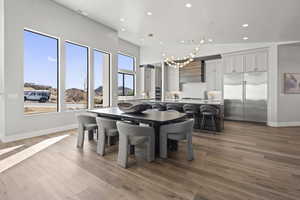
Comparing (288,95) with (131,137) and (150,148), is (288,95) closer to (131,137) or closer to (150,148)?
(150,148)

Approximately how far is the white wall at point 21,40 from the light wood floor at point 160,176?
55.1 inches

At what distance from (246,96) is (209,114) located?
2.71 meters

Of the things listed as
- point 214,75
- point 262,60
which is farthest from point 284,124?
point 214,75

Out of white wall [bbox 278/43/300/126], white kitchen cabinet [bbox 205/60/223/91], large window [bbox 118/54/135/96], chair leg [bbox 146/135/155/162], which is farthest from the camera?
large window [bbox 118/54/135/96]

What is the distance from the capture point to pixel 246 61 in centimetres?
649

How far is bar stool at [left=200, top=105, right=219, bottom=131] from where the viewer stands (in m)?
4.86

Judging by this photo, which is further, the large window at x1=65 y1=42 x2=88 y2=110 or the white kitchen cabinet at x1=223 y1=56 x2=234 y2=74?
the white kitchen cabinet at x1=223 y1=56 x2=234 y2=74

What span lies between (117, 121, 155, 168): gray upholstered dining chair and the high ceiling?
3.09 m

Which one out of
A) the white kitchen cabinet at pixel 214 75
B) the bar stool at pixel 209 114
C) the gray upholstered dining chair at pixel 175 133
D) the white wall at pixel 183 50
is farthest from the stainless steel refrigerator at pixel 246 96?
the gray upholstered dining chair at pixel 175 133

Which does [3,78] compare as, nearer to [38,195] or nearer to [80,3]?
[80,3]

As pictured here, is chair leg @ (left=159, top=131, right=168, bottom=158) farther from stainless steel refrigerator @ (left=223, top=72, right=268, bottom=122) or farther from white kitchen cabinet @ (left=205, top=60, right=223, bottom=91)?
white kitchen cabinet @ (left=205, top=60, right=223, bottom=91)

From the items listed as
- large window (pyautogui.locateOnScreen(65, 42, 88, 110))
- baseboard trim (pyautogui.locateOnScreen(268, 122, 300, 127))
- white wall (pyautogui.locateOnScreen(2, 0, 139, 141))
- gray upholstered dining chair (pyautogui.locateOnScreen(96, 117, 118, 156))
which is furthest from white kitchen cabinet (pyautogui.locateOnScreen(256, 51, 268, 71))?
large window (pyautogui.locateOnScreen(65, 42, 88, 110))

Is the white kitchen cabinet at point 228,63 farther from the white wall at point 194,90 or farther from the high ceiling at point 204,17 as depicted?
the white wall at point 194,90

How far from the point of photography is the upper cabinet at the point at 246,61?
616cm
